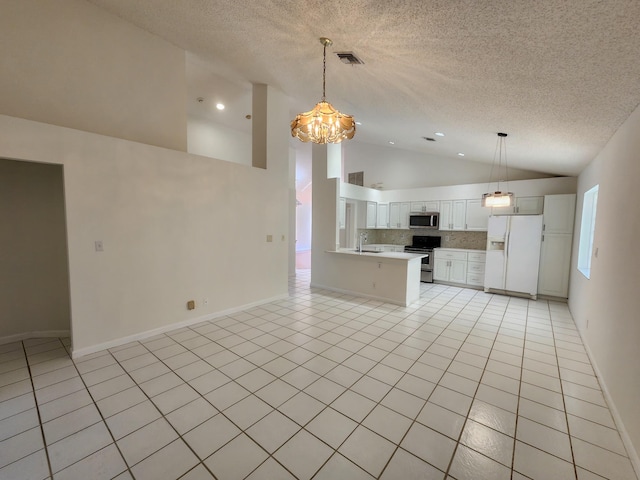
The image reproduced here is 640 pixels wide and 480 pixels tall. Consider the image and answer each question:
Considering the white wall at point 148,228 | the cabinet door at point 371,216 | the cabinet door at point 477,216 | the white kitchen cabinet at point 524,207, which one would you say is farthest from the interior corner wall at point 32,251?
the white kitchen cabinet at point 524,207

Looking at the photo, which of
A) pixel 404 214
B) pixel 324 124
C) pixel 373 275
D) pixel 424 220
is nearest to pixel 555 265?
pixel 424 220

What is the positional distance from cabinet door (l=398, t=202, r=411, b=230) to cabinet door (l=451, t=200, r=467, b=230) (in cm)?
109

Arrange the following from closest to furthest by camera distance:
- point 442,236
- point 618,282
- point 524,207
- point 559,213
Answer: point 618,282 → point 559,213 → point 524,207 → point 442,236

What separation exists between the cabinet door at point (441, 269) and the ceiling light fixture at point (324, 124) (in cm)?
468

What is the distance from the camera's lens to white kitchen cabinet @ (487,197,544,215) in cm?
546

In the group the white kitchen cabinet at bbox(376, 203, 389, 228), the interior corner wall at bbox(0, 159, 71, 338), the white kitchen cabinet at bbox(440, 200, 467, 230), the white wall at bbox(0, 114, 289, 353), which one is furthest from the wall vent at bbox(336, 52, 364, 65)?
the white kitchen cabinet at bbox(376, 203, 389, 228)

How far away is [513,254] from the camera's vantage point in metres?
5.50

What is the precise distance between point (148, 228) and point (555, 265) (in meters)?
6.93

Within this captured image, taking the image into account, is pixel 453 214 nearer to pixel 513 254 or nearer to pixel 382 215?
pixel 513 254

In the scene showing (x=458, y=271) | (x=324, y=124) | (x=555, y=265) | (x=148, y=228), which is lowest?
(x=458, y=271)

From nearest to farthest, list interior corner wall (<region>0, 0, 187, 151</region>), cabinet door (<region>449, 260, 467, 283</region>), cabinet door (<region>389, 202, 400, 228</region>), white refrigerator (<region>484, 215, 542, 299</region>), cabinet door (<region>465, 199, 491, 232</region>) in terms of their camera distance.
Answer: interior corner wall (<region>0, 0, 187, 151</region>)
white refrigerator (<region>484, 215, 542, 299</region>)
cabinet door (<region>465, 199, 491, 232</region>)
cabinet door (<region>449, 260, 467, 283</region>)
cabinet door (<region>389, 202, 400, 228</region>)

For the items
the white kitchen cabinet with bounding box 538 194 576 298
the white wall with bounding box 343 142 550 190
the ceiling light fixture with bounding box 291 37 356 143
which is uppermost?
the white wall with bounding box 343 142 550 190

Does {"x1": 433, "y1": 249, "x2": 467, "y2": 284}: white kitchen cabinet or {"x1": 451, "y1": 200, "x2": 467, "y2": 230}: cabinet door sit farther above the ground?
{"x1": 451, "y1": 200, "x2": 467, "y2": 230}: cabinet door

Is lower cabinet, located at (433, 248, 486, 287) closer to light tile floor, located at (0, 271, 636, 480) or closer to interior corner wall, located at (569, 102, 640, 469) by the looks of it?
light tile floor, located at (0, 271, 636, 480)
